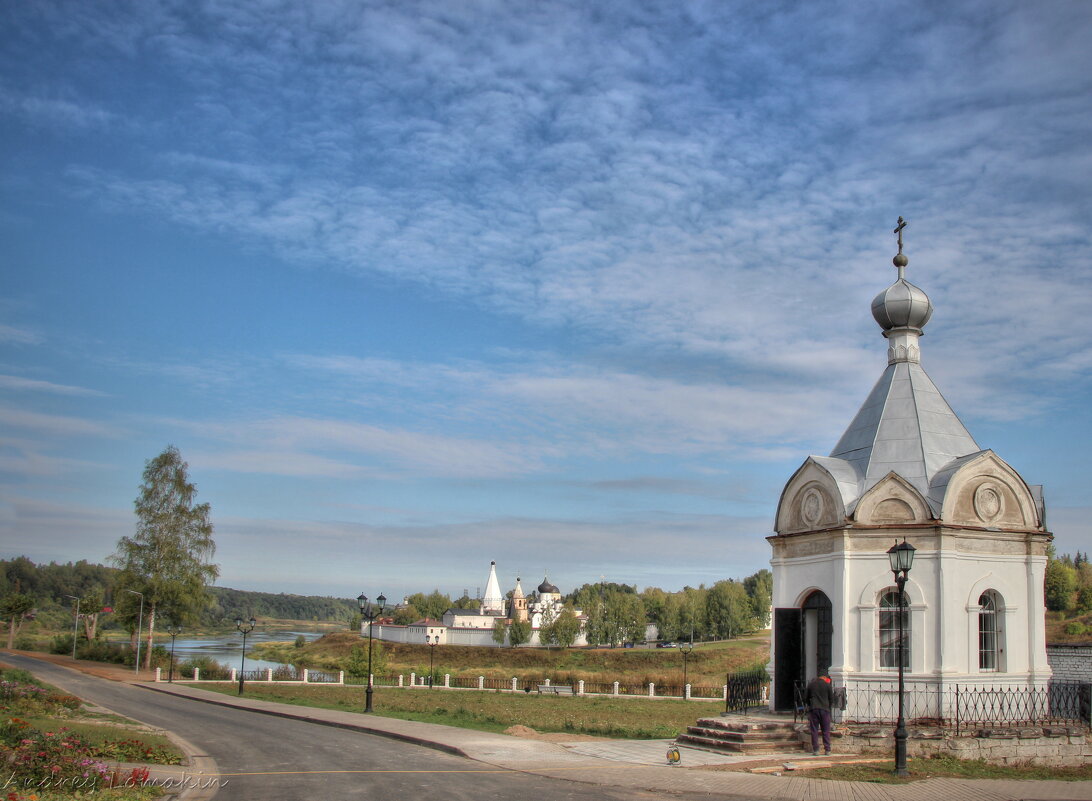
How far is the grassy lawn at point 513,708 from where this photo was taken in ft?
70.9

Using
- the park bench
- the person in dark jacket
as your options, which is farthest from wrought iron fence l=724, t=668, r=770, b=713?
the park bench

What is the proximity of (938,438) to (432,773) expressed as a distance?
40.1 feet

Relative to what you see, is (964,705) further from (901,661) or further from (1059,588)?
(1059,588)

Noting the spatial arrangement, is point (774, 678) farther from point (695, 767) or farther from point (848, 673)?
point (695, 767)

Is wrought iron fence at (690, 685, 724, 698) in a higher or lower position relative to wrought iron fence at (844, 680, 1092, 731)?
lower

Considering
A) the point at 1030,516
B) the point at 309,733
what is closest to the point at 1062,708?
the point at 1030,516

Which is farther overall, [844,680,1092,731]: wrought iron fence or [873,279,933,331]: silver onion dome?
[873,279,933,331]: silver onion dome

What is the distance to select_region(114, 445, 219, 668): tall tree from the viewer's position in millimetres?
45031

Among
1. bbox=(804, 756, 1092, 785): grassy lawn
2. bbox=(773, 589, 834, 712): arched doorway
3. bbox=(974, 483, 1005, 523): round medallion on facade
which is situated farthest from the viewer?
bbox=(773, 589, 834, 712): arched doorway

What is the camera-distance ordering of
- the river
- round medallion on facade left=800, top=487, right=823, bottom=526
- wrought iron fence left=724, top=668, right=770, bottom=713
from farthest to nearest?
1. the river
2. wrought iron fence left=724, top=668, right=770, bottom=713
3. round medallion on facade left=800, top=487, right=823, bottom=526

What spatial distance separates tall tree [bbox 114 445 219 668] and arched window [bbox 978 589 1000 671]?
38479 millimetres

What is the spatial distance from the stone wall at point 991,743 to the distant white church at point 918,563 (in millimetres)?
1070

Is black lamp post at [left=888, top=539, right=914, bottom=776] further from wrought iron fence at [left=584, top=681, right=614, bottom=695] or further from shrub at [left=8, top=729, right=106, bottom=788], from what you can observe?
wrought iron fence at [left=584, top=681, right=614, bottom=695]

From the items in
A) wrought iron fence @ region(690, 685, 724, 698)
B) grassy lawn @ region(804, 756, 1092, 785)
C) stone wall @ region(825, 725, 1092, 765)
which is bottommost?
wrought iron fence @ region(690, 685, 724, 698)
